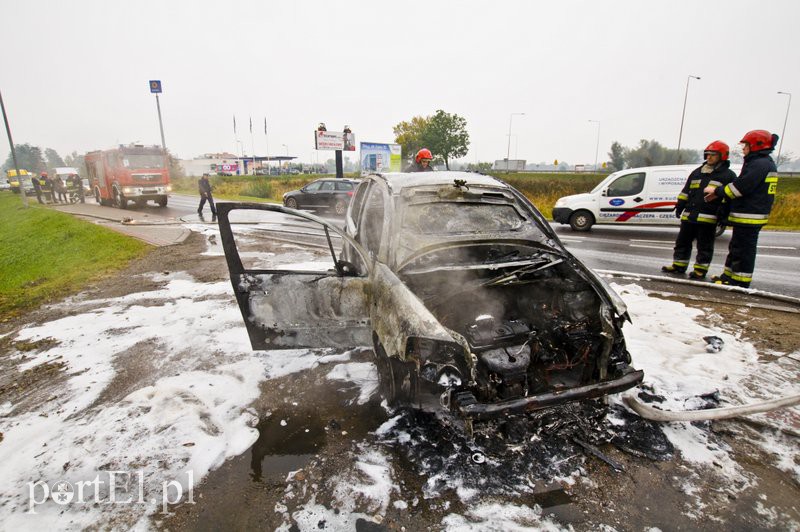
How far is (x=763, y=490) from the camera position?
211 centimetres

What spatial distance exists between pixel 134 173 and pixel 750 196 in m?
20.3

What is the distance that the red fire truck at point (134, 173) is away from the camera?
1678 centimetres

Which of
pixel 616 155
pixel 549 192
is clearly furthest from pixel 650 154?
pixel 549 192

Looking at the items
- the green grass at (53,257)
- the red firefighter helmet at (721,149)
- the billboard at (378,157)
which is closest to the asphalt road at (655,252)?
the red firefighter helmet at (721,149)

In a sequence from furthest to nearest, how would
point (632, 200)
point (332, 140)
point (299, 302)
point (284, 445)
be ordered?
point (332, 140) < point (632, 200) < point (299, 302) < point (284, 445)

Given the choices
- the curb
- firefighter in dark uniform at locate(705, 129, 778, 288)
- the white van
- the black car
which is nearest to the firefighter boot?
the curb

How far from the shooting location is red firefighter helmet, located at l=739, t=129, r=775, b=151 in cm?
496

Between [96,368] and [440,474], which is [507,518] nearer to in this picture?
[440,474]

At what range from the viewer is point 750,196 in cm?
501

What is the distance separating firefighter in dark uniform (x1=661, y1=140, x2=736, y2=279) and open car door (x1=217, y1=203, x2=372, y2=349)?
559 centimetres

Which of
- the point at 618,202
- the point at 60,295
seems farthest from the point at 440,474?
the point at 618,202

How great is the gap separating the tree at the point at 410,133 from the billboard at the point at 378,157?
109 feet

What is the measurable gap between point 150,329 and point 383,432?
3.14 metres

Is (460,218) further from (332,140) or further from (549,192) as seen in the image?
(549,192)
